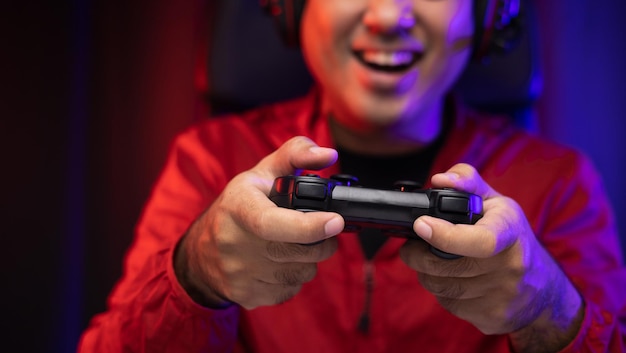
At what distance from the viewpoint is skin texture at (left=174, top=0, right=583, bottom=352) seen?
0.50 m

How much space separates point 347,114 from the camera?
2.73 ft

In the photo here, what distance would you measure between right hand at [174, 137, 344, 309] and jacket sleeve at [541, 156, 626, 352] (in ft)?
1.15

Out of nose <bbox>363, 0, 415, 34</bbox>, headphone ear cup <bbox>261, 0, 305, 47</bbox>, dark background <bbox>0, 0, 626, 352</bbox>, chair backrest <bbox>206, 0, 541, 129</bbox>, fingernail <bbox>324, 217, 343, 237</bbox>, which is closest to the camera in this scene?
fingernail <bbox>324, 217, 343, 237</bbox>

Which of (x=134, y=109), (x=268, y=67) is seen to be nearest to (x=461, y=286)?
(x=268, y=67)

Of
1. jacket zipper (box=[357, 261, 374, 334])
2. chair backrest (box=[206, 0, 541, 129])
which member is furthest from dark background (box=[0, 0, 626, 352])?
jacket zipper (box=[357, 261, 374, 334])

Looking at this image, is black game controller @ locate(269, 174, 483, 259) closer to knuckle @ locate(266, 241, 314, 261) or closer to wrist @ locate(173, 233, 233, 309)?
knuckle @ locate(266, 241, 314, 261)

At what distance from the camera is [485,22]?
0.82m

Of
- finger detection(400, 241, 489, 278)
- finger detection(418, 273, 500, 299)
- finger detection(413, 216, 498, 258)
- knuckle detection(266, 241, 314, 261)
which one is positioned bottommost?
finger detection(418, 273, 500, 299)

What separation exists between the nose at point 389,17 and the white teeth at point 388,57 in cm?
3

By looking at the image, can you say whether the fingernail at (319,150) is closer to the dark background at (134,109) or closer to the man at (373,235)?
the man at (373,235)

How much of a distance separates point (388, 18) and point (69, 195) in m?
0.79

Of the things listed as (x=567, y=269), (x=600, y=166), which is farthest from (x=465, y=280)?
(x=600, y=166)

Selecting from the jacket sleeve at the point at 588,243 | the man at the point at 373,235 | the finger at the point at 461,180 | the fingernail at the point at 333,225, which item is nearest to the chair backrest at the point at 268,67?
the man at the point at 373,235

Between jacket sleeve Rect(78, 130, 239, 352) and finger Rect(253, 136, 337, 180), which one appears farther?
jacket sleeve Rect(78, 130, 239, 352)
